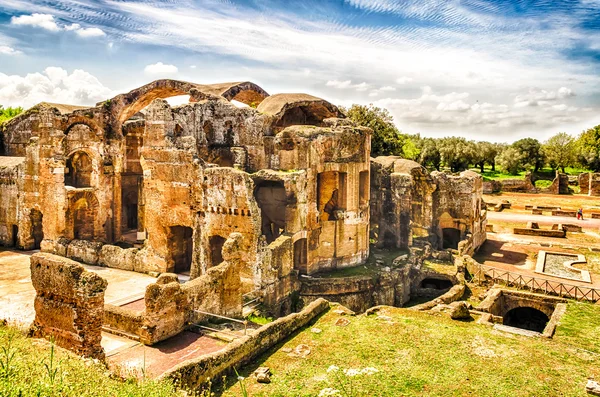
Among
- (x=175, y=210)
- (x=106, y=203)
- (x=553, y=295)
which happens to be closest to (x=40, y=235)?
(x=106, y=203)

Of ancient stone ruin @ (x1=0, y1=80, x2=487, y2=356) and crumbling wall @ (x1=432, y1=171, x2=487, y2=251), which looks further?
crumbling wall @ (x1=432, y1=171, x2=487, y2=251)

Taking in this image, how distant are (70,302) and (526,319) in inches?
687

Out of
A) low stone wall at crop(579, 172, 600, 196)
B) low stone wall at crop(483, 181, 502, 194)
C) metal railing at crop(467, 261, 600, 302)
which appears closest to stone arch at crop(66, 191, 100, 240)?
metal railing at crop(467, 261, 600, 302)

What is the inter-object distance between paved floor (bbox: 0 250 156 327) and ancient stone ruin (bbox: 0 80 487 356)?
956 mm

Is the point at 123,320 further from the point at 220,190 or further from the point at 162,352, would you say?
the point at 220,190

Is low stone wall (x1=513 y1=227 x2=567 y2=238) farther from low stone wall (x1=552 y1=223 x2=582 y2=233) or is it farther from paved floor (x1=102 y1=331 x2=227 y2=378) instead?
paved floor (x1=102 y1=331 x2=227 y2=378)

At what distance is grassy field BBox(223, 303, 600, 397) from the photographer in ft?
36.0

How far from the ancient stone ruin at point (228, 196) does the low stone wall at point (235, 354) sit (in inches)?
97.5

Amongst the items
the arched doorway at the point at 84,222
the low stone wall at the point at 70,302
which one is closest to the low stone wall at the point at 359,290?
the low stone wall at the point at 70,302

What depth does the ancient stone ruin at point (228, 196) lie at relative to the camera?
19.1 meters

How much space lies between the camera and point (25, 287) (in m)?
18.7

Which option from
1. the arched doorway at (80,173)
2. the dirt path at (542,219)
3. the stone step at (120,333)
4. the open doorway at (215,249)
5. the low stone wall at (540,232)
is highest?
the arched doorway at (80,173)

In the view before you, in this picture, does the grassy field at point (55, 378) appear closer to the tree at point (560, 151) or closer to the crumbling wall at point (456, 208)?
the crumbling wall at point (456, 208)

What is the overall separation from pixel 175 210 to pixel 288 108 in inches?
314
